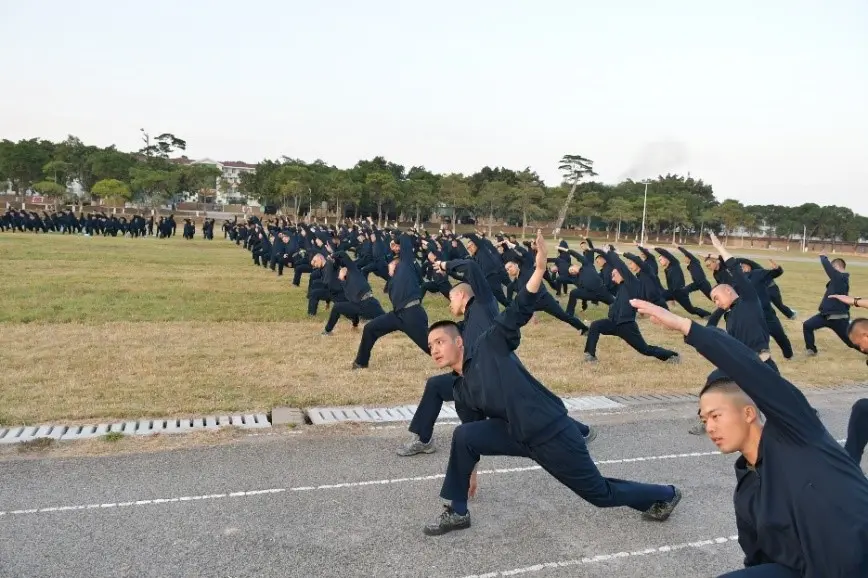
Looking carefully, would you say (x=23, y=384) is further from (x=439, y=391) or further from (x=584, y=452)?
(x=584, y=452)

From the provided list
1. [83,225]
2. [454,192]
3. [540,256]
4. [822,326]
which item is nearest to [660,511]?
[540,256]

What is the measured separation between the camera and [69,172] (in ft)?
227

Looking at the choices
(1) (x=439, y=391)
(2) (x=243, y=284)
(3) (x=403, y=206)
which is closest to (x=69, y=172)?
Result: (3) (x=403, y=206)

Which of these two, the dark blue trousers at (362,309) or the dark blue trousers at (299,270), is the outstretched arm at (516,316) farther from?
the dark blue trousers at (299,270)

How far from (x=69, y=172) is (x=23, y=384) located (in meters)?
70.1

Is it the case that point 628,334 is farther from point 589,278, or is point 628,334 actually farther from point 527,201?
point 527,201

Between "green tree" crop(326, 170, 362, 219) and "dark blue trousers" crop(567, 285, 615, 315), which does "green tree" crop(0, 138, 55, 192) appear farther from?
"dark blue trousers" crop(567, 285, 615, 315)

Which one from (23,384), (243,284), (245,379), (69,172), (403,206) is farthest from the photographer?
(403,206)

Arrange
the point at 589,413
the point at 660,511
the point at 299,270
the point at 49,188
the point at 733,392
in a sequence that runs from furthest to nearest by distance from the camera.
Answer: the point at 49,188 → the point at 299,270 → the point at 589,413 → the point at 660,511 → the point at 733,392

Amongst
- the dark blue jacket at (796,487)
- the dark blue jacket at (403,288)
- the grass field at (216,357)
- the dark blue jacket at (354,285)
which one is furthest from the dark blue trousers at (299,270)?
the dark blue jacket at (796,487)

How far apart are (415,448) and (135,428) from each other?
9.47 ft

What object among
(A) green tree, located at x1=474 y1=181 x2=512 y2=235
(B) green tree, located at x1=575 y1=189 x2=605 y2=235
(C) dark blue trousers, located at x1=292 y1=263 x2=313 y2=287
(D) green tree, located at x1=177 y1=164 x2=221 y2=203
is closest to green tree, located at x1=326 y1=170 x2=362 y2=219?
(A) green tree, located at x1=474 y1=181 x2=512 y2=235

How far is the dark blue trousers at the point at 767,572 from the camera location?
2830 mm

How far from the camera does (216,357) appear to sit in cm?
1023
